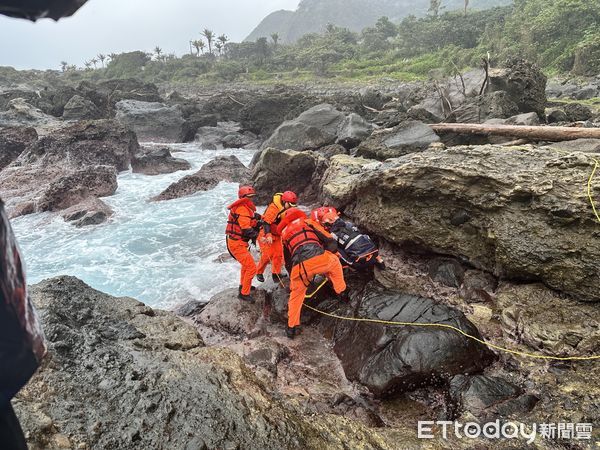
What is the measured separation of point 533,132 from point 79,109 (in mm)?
28061

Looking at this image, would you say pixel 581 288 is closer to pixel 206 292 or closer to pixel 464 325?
pixel 464 325

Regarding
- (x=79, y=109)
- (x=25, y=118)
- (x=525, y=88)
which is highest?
(x=79, y=109)

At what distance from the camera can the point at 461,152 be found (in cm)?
609

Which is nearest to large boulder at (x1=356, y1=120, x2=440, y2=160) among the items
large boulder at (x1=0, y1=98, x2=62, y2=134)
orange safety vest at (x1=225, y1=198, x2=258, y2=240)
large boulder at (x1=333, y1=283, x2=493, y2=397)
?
orange safety vest at (x1=225, y1=198, x2=258, y2=240)

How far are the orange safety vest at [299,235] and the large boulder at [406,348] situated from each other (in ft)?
4.02

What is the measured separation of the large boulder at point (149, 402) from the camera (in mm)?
2475

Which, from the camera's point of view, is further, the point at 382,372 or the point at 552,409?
the point at 382,372

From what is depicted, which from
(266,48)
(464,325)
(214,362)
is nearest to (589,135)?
(464,325)

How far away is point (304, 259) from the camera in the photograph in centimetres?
530

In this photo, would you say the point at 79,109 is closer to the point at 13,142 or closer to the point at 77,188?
the point at 13,142

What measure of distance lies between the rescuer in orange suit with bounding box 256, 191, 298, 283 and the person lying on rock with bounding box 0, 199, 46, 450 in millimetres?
Answer: 4939

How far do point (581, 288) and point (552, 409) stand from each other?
6.32ft

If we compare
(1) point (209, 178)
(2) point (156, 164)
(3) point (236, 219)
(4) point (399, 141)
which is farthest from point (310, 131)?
(3) point (236, 219)

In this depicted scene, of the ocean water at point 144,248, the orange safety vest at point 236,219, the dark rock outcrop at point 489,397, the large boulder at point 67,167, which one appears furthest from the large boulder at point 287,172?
the dark rock outcrop at point 489,397
